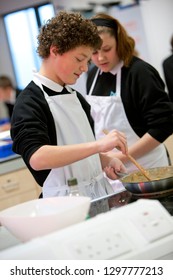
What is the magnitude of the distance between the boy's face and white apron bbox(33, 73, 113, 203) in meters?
0.07

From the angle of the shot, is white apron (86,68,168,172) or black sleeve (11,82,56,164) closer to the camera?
black sleeve (11,82,56,164)

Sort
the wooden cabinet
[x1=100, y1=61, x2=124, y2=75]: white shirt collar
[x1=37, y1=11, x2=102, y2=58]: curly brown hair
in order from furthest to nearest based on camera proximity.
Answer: the wooden cabinet
[x1=100, y1=61, x2=124, y2=75]: white shirt collar
[x1=37, y1=11, x2=102, y2=58]: curly brown hair

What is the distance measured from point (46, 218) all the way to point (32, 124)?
57 centimetres

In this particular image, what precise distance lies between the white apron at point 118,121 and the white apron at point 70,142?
0.48 m

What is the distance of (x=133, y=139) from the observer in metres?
2.29

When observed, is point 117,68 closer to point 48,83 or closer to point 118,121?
point 118,121

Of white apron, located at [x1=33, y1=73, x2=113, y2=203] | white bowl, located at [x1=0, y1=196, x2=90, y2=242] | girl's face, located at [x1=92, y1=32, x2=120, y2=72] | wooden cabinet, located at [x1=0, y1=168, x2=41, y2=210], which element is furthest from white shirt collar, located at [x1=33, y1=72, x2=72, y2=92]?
A: wooden cabinet, located at [x1=0, y1=168, x2=41, y2=210]

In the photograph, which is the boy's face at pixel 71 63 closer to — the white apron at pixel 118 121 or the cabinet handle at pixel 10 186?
the white apron at pixel 118 121

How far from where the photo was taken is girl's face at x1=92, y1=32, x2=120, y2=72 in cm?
222

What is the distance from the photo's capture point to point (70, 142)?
1.74 meters

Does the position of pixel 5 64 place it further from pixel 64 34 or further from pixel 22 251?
pixel 22 251

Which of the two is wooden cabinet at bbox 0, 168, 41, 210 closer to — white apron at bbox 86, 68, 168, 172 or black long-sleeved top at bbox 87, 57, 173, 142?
white apron at bbox 86, 68, 168, 172

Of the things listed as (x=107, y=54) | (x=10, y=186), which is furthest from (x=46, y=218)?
(x=10, y=186)
